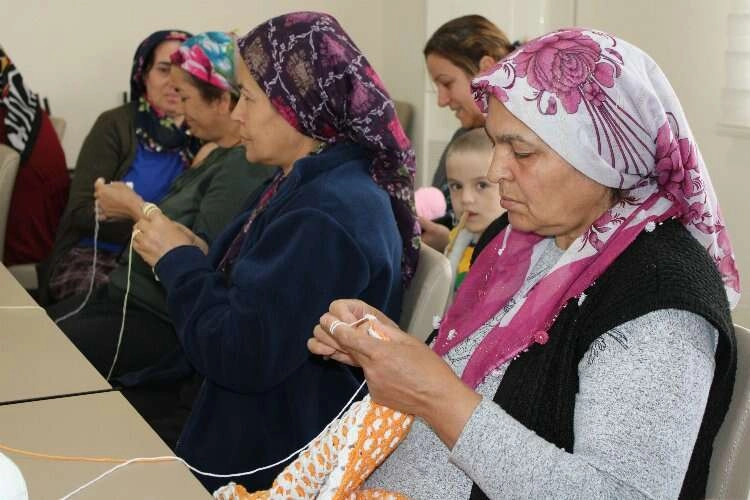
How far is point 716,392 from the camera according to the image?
4.25 feet

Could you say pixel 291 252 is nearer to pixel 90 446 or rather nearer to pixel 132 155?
pixel 90 446

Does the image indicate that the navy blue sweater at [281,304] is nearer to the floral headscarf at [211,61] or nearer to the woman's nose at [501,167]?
the woman's nose at [501,167]

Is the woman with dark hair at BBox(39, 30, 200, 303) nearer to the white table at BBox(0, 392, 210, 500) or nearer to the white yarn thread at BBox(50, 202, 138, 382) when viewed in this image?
the white yarn thread at BBox(50, 202, 138, 382)

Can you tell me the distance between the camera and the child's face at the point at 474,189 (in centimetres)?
275

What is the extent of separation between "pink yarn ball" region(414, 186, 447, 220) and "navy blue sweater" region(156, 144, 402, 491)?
1.10m

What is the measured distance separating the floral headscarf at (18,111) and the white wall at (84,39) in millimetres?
809

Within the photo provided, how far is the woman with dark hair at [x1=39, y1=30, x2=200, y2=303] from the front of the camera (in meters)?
3.38

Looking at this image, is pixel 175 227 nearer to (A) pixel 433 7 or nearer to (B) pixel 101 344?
(B) pixel 101 344

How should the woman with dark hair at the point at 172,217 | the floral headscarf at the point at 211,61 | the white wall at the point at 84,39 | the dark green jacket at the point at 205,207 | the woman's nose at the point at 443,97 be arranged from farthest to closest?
1. the white wall at the point at 84,39
2. the woman's nose at the point at 443,97
3. the floral headscarf at the point at 211,61
4. the dark green jacket at the point at 205,207
5. the woman with dark hair at the point at 172,217

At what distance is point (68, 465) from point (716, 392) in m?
0.89

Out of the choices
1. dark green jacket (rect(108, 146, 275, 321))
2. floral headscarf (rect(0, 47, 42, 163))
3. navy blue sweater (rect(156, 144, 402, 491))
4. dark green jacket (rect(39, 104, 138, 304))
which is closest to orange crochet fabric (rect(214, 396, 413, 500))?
navy blue sweater (rect(156, 144, 402, 491))

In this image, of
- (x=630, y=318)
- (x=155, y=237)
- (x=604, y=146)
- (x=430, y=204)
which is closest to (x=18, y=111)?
(x=430, y=204)

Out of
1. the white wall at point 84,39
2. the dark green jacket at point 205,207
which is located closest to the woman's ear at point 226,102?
the dark green jacket at point 205,207

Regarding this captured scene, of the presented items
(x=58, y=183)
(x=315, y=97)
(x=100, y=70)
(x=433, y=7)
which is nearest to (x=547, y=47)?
(x=315, y=97)
